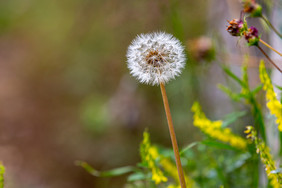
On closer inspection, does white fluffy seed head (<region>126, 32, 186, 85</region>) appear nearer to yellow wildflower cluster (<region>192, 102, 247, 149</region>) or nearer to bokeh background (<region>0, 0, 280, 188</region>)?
yellow wildflower cluster (<region>192, 102, 247, 149</region>)

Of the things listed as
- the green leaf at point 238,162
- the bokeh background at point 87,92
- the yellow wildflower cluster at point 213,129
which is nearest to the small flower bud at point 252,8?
the yellow wildflower cluster at point 213,129

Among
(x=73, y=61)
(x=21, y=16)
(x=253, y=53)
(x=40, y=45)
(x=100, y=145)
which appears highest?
(x=21, y=16)

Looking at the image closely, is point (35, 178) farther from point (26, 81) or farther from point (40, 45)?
point (40, 45)

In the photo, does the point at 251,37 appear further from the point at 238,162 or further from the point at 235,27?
the point at 238,162

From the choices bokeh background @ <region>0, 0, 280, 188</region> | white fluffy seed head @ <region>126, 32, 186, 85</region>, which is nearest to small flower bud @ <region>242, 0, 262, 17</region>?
white fluffy seed head @ <region>126, 32, 186, 85</region>

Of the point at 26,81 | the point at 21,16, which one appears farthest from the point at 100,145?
the point at 21,16

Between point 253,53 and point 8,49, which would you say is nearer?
point 253,53

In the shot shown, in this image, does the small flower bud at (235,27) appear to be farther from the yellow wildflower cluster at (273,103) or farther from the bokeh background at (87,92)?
the bokeh background at (87,92)

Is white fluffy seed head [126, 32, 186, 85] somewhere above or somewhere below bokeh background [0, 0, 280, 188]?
below
